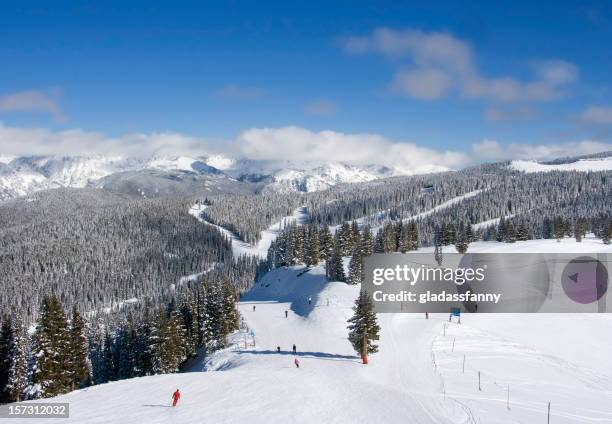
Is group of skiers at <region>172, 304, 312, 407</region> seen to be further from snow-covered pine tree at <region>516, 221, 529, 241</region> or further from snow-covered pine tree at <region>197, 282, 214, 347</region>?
snow-covered pine tree at <region>516, 221, 529, 241</region>

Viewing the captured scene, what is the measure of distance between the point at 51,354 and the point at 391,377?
33.1m

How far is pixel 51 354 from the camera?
137 ft

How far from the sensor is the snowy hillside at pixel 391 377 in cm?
2898

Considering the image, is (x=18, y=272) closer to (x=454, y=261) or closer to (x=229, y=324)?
(x=229, y=324)

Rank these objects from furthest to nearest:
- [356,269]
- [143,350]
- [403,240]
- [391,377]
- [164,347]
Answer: [403,240], [356,269], [143,350], [164,347], [391,377]

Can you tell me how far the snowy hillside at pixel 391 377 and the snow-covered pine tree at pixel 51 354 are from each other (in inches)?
382

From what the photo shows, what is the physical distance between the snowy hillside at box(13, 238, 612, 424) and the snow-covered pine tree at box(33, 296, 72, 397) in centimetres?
970

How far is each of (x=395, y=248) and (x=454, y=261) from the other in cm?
1532

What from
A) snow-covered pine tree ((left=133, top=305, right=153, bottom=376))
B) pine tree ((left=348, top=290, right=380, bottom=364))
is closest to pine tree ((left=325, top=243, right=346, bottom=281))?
snow-covered pine tree ((left=133, top=305, right=153, bottom=376))

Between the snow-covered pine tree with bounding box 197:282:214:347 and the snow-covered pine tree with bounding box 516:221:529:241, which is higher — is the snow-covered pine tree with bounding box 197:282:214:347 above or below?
below

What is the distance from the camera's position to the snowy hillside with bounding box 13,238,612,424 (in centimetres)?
2898

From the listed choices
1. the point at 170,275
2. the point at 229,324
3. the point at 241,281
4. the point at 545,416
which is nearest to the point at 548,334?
the point at 545,416

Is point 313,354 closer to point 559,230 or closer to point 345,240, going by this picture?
point 345,240

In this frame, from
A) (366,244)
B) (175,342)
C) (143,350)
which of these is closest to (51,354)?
(143,350)
